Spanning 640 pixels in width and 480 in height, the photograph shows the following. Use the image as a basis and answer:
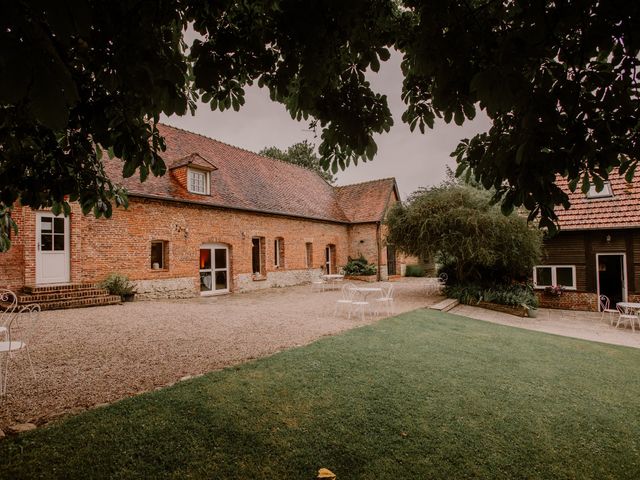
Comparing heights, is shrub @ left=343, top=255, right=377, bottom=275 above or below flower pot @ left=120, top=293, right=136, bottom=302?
above

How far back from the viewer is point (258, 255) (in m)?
17.5

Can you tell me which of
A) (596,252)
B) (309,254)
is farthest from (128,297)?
(596,252)

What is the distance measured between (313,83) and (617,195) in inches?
640

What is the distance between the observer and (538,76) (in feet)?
7.67

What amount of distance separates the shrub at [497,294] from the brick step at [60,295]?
520 inches

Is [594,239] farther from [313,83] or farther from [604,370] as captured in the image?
[313,83]

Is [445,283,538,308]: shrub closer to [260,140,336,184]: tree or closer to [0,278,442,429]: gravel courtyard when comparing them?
[0,278,442,429]: gravel courtyard

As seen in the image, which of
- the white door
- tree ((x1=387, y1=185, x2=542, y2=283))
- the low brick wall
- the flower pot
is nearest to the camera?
the white door

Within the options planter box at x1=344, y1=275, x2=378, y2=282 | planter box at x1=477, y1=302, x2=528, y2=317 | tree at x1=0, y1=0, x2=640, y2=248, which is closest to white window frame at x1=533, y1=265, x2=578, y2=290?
planter box at x1=477, y1=302, x2=528, y2=317

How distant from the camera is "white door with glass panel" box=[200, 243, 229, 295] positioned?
14.9 meters

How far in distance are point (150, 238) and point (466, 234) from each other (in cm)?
1193

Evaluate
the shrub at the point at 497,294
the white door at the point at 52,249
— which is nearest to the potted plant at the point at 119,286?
the white door at the point at 52,249

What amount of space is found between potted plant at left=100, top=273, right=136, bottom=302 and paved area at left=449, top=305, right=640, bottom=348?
37.7 feet

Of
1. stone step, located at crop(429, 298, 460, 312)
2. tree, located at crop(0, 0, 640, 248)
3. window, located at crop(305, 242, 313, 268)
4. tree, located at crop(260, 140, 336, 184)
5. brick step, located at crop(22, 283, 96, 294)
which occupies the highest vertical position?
tree, located at crop(260, 140, 336, 184)
